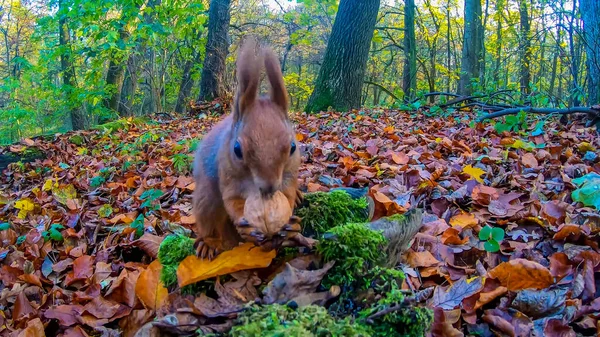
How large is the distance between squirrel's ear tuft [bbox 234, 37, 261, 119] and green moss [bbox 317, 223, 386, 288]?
0.63 m

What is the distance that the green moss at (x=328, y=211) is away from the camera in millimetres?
1848

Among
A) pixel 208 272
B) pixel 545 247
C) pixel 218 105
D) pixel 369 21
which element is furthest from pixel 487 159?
pixel 218 105

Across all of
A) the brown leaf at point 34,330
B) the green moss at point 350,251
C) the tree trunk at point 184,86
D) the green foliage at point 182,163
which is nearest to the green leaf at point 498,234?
the green moss at point 350,251

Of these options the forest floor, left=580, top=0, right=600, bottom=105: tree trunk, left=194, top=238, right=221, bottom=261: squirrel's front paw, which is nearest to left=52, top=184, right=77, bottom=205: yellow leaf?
the forest floor

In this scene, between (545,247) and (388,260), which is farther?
(545,247)

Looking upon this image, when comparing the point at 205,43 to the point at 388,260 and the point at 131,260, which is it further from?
the point at 388,260

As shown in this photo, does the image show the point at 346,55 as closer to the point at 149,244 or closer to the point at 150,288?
the point at 149,244

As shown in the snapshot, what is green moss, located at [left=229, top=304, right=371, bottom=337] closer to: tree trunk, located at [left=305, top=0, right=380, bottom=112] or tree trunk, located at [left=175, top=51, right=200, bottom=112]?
tree trunk, located at [left=305, top=0, right=380, bottom=112]

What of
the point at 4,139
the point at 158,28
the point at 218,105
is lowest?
the point at 4,139

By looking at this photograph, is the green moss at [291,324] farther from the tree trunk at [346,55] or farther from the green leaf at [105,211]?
the tree trunk at [346,55]

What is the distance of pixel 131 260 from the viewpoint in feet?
9.06

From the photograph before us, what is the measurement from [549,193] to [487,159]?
28.1 inches

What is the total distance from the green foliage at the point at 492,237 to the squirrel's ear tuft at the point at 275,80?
3.78ft

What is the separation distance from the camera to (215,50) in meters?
9.18
